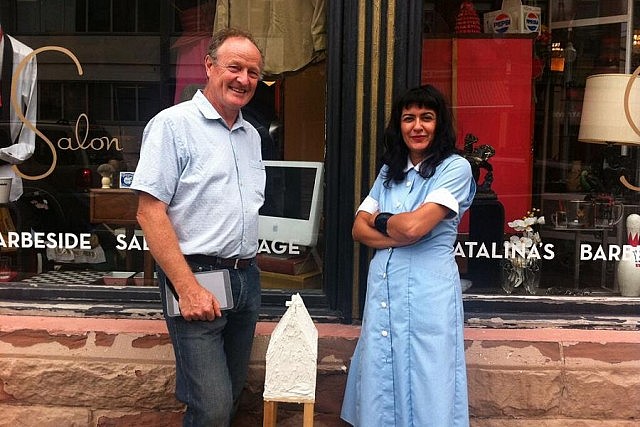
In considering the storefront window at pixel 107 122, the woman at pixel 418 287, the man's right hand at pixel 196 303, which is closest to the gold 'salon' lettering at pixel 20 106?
the storefront window at pixel 107 122

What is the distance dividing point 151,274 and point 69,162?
80cm

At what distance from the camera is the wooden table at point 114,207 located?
3.91m

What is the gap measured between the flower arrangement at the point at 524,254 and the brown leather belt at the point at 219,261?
1.69 metres

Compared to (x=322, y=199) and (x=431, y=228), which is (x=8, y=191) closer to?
(x=322, y=199)

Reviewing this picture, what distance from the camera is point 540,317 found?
356cm

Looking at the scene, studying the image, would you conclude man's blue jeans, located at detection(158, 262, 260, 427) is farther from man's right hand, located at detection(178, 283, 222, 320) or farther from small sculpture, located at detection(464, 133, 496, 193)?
small sculpture, located at detection(464, 133, 496, 193)

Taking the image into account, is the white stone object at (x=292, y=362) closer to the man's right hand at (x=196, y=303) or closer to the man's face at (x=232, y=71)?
the man's right hand at (x=196, y=303)

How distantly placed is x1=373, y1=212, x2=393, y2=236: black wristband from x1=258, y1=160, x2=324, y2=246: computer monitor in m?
0.97

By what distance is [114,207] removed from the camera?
3951 mm

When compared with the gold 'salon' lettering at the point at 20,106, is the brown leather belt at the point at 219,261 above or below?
below

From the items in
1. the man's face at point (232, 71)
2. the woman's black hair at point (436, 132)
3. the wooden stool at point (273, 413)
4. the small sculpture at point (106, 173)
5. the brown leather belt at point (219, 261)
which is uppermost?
the man's face at point (232, 71)

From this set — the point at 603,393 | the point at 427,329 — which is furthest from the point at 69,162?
the point at 603,393

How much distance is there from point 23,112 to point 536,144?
2.94 m

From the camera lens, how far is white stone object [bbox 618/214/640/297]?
3725 mm
